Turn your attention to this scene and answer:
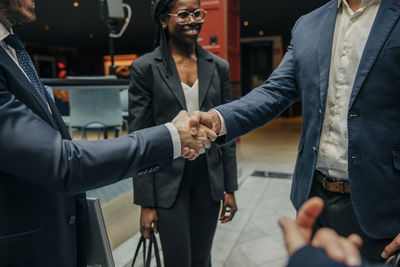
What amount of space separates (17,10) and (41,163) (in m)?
0.48

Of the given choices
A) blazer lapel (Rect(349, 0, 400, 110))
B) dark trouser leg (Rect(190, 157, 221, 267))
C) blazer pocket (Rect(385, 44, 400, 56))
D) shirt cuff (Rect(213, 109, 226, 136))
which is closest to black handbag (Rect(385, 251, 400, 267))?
blazer lapel (Rect(349, 0, 400, 110))

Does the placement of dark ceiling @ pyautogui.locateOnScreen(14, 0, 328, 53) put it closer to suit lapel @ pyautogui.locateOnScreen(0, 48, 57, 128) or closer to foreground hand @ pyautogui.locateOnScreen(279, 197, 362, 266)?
suit lapel @ pyautogui.locateOnScreen(0, 48, 57, 128)

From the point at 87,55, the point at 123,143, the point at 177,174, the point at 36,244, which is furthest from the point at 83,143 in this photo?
the point at 87,55

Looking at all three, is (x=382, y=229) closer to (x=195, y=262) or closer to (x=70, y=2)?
(x=195, y=262)

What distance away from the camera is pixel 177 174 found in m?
1.60

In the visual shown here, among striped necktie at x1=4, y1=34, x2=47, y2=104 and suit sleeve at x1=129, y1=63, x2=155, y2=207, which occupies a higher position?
striped necktie at x1=4, y1=34, x2=47, y2=104

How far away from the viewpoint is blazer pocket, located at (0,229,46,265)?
87cm

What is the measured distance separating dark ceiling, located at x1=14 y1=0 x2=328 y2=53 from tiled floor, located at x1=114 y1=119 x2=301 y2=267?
16.5 ft

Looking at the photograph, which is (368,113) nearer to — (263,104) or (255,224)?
(263,104)

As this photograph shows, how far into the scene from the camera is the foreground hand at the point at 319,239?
1.53ft

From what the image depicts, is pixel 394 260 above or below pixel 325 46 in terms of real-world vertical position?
below

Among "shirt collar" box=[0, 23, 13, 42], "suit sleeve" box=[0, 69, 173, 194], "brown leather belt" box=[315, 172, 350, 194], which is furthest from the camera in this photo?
"brown leather belt" box=[315, 172, 350, 194]

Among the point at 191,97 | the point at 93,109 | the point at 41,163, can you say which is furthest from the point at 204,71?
the point at 93,109

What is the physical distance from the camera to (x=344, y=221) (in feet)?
3.85
